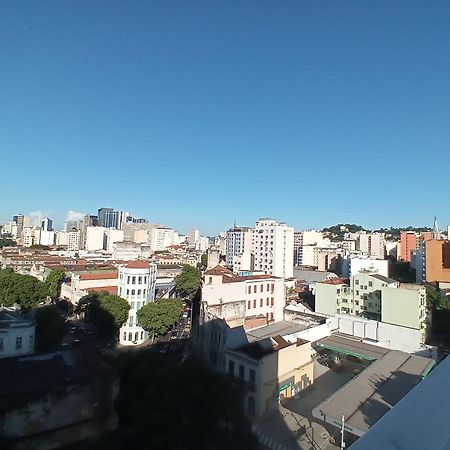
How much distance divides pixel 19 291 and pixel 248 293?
11.5m

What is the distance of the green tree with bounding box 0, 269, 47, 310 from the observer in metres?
17.2

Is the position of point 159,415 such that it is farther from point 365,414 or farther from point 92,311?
point 92,311

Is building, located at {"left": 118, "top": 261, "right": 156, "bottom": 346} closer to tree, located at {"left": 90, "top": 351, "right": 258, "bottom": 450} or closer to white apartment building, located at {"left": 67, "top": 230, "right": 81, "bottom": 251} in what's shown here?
tree, located at {"left": 90, "top": 351, "right": 258, "bottom": 450}

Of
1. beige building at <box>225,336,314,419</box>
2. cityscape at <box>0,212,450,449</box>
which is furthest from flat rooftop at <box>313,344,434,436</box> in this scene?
beige building at <box>225,336,314,419</box>

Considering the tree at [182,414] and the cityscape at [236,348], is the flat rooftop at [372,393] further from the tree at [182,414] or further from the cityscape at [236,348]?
the tree at [182,414]

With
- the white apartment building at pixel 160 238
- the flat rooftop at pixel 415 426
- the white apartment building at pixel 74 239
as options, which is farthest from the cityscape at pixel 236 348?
the white apartment building at pixel 74 239

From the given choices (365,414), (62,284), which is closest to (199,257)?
(62,284)

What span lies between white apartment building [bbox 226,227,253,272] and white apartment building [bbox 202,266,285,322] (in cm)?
1839

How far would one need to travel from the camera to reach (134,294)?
18359 millimetres

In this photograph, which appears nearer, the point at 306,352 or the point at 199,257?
the point at 306,352

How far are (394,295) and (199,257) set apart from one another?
33.6 metres

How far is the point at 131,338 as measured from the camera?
17984 millimetres

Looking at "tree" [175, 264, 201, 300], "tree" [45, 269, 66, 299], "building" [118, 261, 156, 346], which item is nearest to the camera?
"building" [118, 261, 156, 346]

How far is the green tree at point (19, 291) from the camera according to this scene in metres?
17.2
